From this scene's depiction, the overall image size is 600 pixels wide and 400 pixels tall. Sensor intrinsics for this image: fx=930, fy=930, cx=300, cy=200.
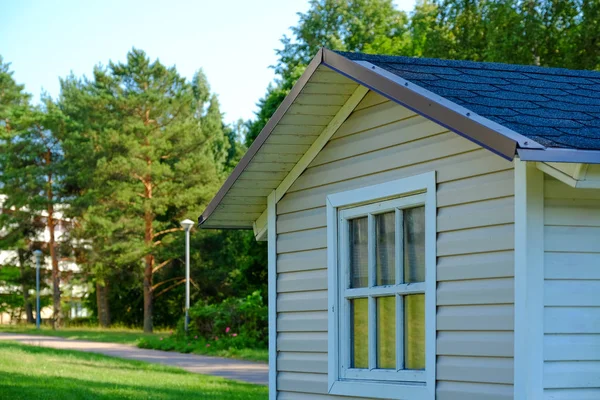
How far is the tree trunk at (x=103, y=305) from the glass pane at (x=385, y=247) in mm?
42137

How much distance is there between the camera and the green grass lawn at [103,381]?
13.1 metres

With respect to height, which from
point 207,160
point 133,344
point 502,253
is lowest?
point 133,344

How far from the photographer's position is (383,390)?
5941 mm

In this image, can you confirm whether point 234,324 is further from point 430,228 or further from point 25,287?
point 25,287

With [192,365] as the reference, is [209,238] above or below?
above

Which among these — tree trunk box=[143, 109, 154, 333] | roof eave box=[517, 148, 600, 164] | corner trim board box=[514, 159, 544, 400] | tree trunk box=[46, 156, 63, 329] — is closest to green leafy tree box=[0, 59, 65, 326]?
tree trunk box=[46, 156, 63, 329]

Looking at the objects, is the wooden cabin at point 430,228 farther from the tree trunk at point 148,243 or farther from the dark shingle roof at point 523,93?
the tree trunk at point 148,243

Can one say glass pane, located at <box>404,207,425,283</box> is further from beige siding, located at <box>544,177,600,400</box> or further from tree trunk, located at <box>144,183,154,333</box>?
tree trunk, located at <box>144,183,154,333</box>

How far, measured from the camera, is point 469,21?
1366 inches

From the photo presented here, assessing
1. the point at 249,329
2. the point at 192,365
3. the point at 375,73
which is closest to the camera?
the point at 375,73

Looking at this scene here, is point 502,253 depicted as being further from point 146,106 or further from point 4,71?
point 4,71

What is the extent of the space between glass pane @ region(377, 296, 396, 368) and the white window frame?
0.07 m

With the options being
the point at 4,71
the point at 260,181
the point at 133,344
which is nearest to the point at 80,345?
the point at 133,344

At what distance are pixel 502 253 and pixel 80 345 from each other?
23004 millimetres
